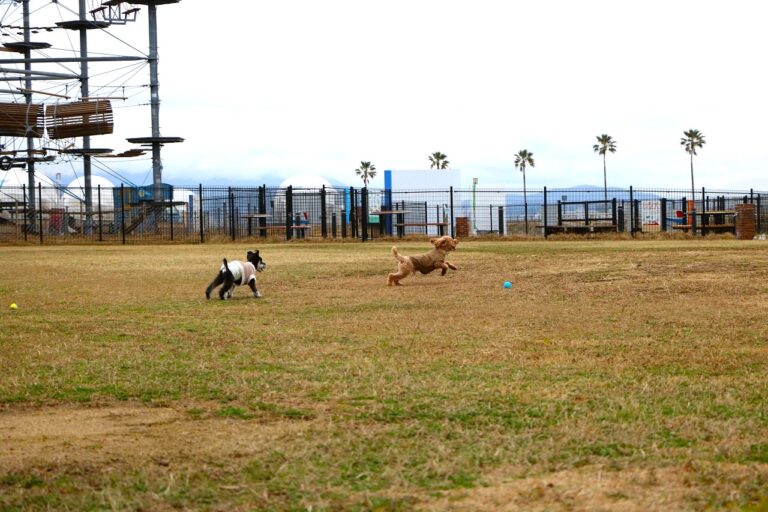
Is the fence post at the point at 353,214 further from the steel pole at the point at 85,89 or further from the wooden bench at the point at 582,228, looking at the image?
the steel pole at the point at 85,89

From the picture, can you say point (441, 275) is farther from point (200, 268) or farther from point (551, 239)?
point (551, 239)

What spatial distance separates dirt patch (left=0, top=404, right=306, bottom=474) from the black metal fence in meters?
31.7

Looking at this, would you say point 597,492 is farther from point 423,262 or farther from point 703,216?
point 703,216

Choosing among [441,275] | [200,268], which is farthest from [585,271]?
[200,268]

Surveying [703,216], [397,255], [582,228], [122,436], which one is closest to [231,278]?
[397,255]

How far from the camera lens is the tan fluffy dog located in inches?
587

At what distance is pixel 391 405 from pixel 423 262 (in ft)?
32.6

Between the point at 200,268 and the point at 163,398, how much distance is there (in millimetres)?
14235

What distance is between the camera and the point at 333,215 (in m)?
41.2

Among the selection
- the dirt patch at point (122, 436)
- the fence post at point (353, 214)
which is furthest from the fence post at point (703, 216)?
the dirt patch at point (122, 436)

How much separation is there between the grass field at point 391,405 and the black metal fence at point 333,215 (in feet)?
90.1

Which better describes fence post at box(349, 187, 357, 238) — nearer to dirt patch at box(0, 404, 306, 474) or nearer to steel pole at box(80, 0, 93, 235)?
steel pole at box(80, 0, 93, 235)

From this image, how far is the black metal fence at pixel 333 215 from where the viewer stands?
39.8m

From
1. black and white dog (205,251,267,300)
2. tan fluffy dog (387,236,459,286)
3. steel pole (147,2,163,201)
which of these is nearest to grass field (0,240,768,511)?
black and white dog (205,251,267,300)
